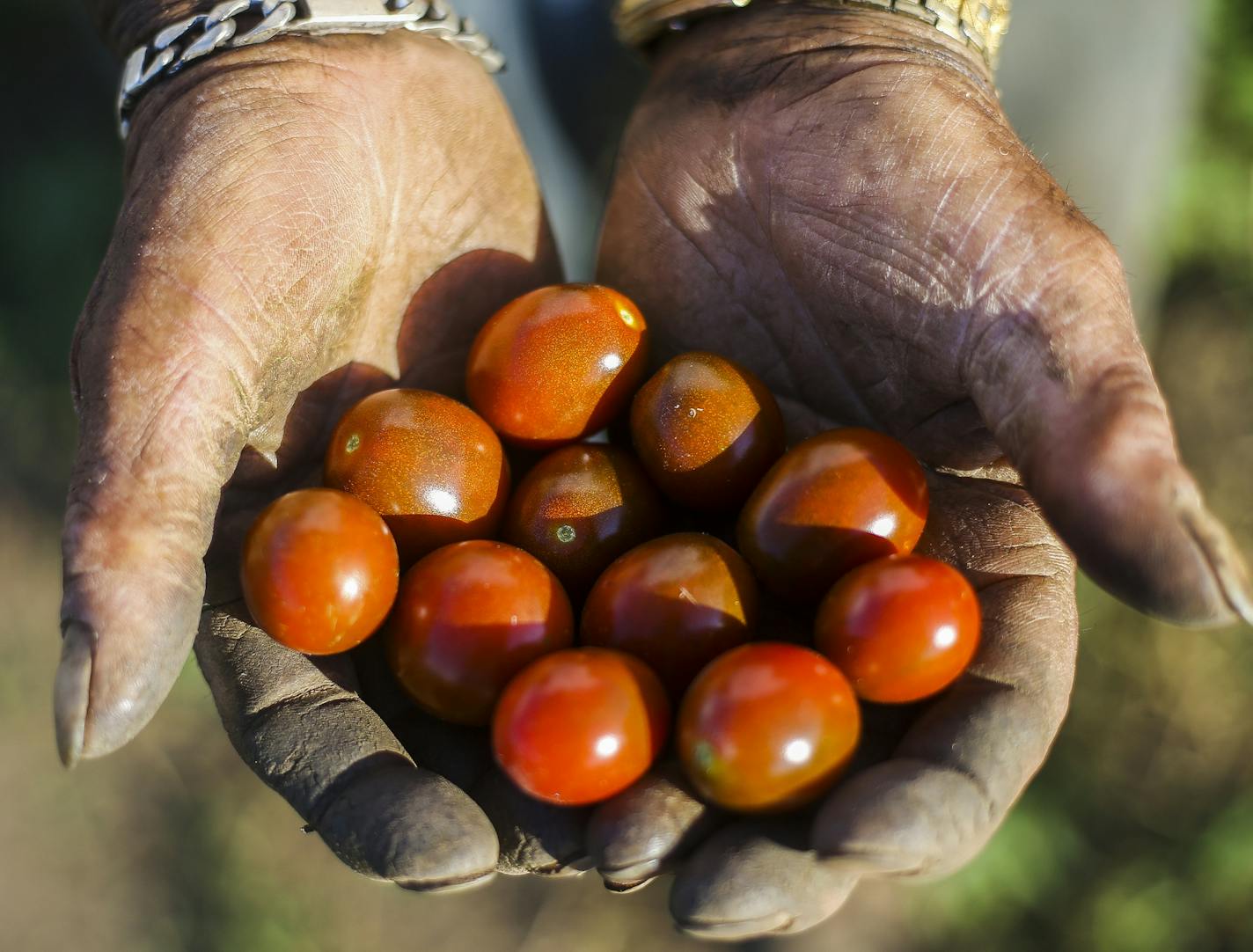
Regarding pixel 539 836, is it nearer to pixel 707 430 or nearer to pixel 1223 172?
pixel 707 430

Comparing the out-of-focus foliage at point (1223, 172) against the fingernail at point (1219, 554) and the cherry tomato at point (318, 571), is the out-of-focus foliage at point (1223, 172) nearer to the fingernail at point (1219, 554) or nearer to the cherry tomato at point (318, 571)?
the fingernail at point (1219, 554)

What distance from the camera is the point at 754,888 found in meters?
2.30

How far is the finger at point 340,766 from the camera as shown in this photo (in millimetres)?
2393

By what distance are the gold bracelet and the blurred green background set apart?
589mm

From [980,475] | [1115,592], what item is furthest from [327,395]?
[1115,592]

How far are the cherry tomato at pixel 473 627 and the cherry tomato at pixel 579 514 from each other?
0.18m

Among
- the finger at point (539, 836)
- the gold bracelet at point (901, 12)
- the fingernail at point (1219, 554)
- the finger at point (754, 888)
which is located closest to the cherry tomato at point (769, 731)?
the finger at point (754, 888)

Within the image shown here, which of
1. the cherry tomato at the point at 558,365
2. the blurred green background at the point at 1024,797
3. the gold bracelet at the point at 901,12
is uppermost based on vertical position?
the gold bracelet at the point at 901,12

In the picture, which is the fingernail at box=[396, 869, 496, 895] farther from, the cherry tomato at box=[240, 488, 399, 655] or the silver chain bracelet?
the silver chain bracelet

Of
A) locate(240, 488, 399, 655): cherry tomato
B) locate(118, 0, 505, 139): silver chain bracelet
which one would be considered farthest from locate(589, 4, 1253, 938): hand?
locate(118, 0, 505, 139): silver chain bracelet

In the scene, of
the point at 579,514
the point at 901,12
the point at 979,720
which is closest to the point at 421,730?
the point at 579,514

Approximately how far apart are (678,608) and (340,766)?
33.8 inches

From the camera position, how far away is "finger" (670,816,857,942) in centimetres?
229

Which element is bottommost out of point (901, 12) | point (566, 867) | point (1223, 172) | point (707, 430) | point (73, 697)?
point (566, 867)
